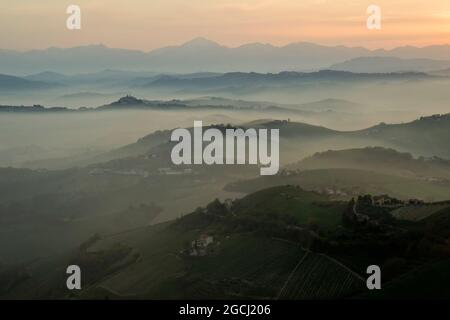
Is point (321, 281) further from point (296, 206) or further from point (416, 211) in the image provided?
point (296, 206)

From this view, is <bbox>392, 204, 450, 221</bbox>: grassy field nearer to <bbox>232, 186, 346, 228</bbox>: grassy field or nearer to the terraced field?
<bbox>232, 186, 346, 228</bbox>: grassy field

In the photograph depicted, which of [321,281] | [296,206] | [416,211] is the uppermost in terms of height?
[416,211]

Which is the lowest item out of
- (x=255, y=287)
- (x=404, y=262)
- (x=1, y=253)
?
(x=1, y=253)

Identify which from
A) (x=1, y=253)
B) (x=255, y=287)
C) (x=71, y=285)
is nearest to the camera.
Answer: (x=255, y=287)

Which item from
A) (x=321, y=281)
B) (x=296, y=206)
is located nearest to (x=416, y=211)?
(x=296, y=206)

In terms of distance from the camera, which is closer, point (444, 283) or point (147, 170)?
point (444, 283)

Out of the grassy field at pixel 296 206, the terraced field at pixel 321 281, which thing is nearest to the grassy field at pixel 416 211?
the grassy field at pixel 296 206

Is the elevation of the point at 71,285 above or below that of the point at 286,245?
below

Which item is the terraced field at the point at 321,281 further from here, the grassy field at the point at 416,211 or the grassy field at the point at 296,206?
the grassy field at the point at 416,211
